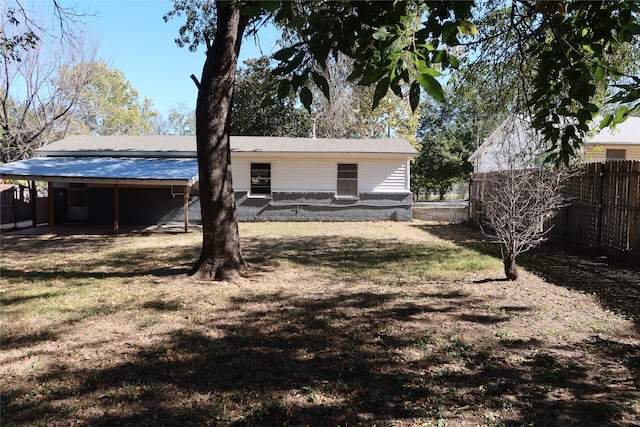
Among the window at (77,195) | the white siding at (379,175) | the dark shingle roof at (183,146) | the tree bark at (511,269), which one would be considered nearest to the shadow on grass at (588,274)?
the tree bark at (511,269)

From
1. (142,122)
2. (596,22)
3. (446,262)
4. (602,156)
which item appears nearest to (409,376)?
(596,22)

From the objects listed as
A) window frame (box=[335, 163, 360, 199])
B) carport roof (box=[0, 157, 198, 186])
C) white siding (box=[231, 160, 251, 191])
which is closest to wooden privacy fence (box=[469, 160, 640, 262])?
window frame (box=[335, 163, 360, 199])

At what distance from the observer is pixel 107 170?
1523cm

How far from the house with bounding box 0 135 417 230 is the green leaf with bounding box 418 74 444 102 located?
15.9 metres

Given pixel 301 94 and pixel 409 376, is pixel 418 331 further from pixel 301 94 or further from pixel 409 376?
pixel 301 94

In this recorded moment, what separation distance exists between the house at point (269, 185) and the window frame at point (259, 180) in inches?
1.7

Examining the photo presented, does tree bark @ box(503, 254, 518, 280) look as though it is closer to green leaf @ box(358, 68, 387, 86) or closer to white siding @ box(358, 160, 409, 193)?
green leaf @ box(358, 68, 387, 86)

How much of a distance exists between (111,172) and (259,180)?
609 centimetres

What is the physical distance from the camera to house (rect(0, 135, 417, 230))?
17.6m

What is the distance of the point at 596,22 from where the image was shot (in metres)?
3.63

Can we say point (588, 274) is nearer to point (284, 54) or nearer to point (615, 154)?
point (284, 54)

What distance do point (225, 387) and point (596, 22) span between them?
4317 millimetres

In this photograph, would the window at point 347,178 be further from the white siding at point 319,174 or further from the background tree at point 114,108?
the background tree at point 114,108

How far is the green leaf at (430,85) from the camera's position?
215cm
